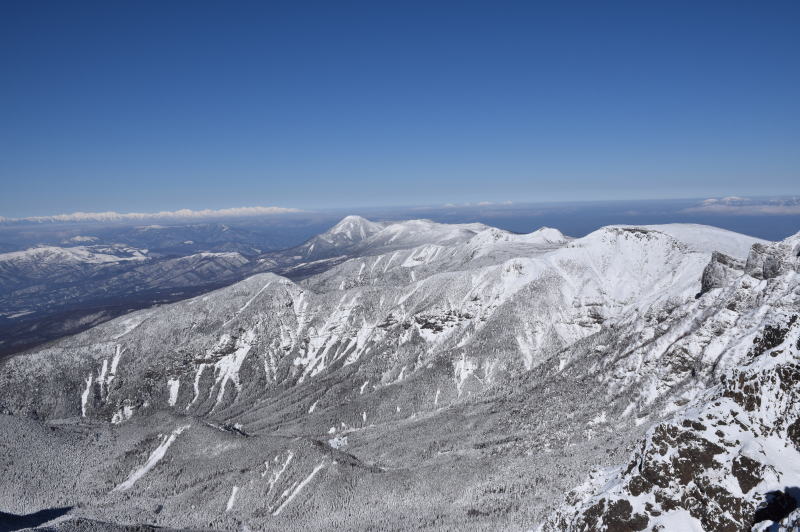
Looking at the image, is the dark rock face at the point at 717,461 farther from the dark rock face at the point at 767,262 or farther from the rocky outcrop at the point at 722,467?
the dark rock face at the point at 767,262

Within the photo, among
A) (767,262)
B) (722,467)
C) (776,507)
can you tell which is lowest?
(776,507)

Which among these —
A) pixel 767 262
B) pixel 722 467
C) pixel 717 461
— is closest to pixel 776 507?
pixel 722 467

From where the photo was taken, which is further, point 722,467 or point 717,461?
point 717,461

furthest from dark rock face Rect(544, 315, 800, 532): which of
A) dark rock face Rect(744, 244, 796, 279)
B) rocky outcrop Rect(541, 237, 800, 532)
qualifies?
dark rock face Rect(744, 244, 796, 279)

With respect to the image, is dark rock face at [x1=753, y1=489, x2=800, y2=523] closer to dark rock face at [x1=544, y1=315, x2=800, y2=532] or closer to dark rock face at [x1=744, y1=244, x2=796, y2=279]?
dark rock face at [x1=544, y1=315, x2=800, y2=532]

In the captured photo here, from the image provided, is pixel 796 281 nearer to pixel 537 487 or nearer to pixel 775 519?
pixel 537 487

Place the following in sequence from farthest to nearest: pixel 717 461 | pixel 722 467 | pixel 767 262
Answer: pixel 767 262, pixel 717 461, pixel 722 467

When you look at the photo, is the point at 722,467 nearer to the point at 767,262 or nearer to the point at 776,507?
the point at 776,507

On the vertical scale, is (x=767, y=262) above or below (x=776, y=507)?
above

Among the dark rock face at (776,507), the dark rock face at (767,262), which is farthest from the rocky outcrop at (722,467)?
the dark rock face at (767,262)

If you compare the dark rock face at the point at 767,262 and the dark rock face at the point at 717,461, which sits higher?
the dark rock face at the point at 767,262

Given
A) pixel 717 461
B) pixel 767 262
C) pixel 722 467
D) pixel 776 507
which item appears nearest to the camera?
pixel 776 507
